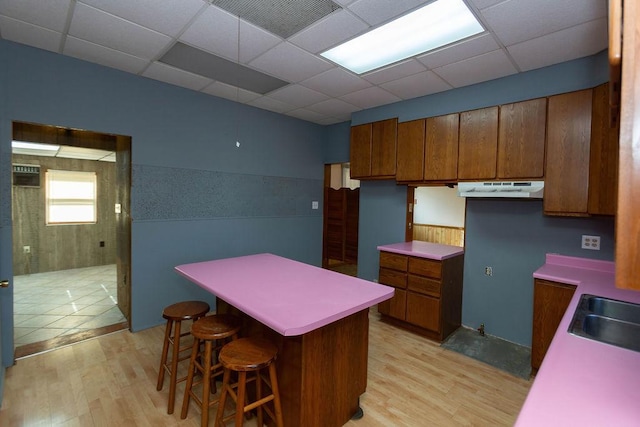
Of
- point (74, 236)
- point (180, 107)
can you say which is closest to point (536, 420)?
point (180, 107)

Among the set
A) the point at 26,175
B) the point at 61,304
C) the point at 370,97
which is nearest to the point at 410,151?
the point at 370,97

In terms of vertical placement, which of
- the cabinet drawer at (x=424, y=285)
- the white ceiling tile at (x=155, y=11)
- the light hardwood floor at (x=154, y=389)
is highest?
the white ceiling tile at (x=155, y=11)

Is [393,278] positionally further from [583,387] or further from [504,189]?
[583,387]

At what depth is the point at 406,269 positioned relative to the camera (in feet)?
11.0

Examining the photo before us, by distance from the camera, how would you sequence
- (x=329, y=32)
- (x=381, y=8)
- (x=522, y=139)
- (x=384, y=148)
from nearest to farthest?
(x=381, y=8) < (x=329, y=32) < (x=522, y=139) < (x=384, y=148)

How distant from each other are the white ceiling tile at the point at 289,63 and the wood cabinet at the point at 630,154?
231cm

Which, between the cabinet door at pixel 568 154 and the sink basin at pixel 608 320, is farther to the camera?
the cabinet door at pixel 568 154

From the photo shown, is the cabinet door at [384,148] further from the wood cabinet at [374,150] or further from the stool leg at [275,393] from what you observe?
the stool leg at [275,393]

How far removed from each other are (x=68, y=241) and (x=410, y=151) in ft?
22.2

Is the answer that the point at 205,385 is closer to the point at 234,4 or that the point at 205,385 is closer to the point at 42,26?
the point at 234,4

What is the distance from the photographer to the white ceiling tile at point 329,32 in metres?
2.12

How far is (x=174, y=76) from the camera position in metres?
3.20

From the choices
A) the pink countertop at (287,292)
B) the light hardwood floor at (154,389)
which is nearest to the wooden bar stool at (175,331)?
the light hardwood floor at (154,389)

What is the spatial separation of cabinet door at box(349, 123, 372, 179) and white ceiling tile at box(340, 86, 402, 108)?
28cm
